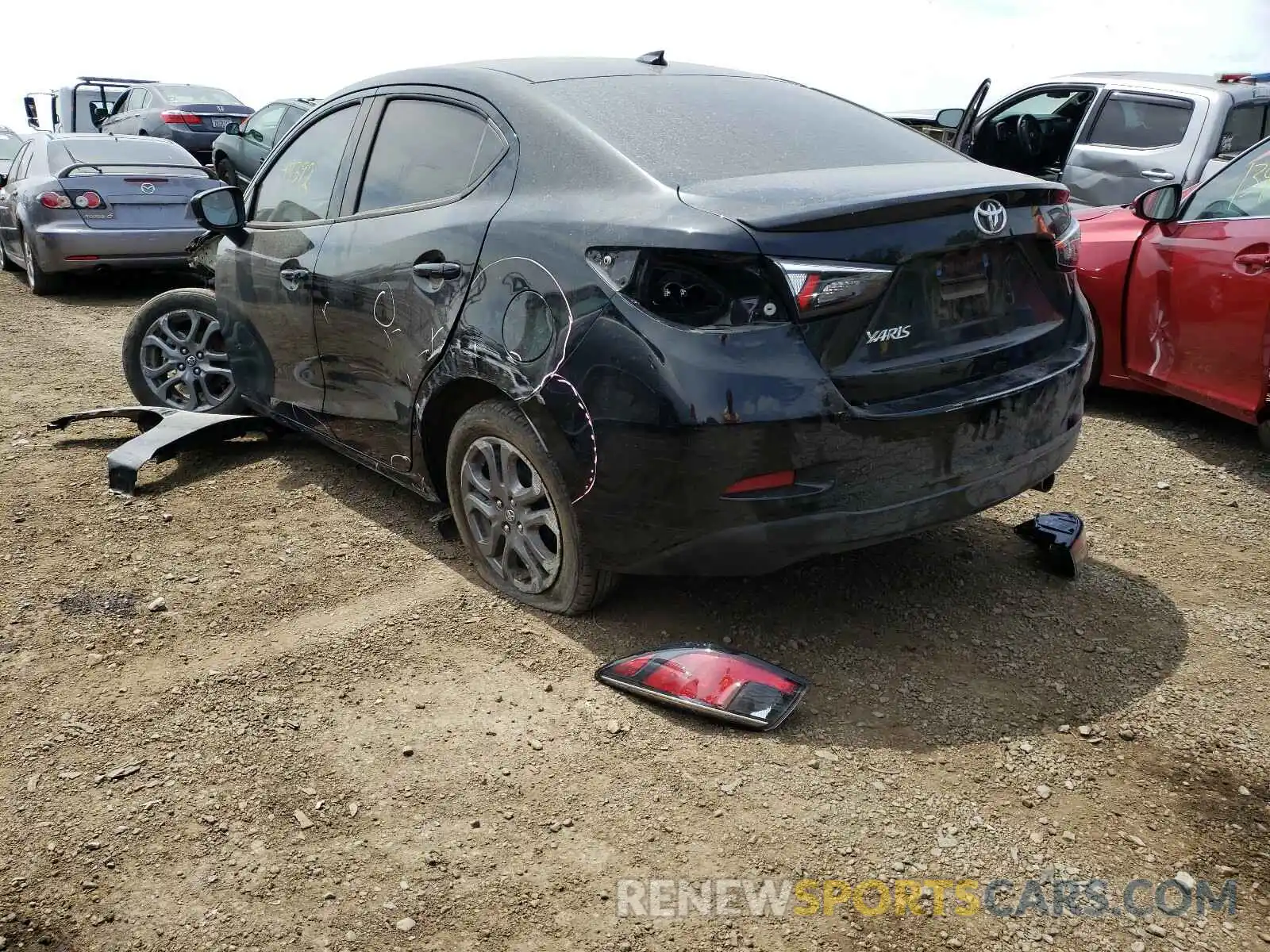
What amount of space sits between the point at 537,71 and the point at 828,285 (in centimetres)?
157

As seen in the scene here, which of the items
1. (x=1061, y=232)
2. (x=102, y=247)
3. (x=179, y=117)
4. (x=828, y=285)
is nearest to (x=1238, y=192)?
(x=1061, y=232)

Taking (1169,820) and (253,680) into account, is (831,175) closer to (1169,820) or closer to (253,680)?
(1169,820)

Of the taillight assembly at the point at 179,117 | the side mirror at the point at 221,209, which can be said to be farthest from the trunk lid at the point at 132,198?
the taillight assembly at the point at 179,117

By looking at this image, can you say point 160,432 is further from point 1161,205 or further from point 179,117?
point 179,117

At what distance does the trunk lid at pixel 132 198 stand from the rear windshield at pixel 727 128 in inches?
294

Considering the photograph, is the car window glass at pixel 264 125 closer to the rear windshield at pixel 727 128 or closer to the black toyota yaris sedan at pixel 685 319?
the black toyota yaris sedan at pixel 685 319

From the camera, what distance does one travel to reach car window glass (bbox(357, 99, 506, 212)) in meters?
3.62

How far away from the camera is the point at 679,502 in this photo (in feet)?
9.64

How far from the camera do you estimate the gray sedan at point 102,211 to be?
9859 millimetres

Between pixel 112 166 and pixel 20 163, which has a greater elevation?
pixel 112 166

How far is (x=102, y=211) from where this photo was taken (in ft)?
32.6

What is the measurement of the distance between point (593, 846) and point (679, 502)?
35.7 inches

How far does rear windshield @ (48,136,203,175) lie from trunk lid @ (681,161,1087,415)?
350 inches

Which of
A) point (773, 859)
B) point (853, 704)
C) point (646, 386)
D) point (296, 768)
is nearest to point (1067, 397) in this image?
point (853, 704)
